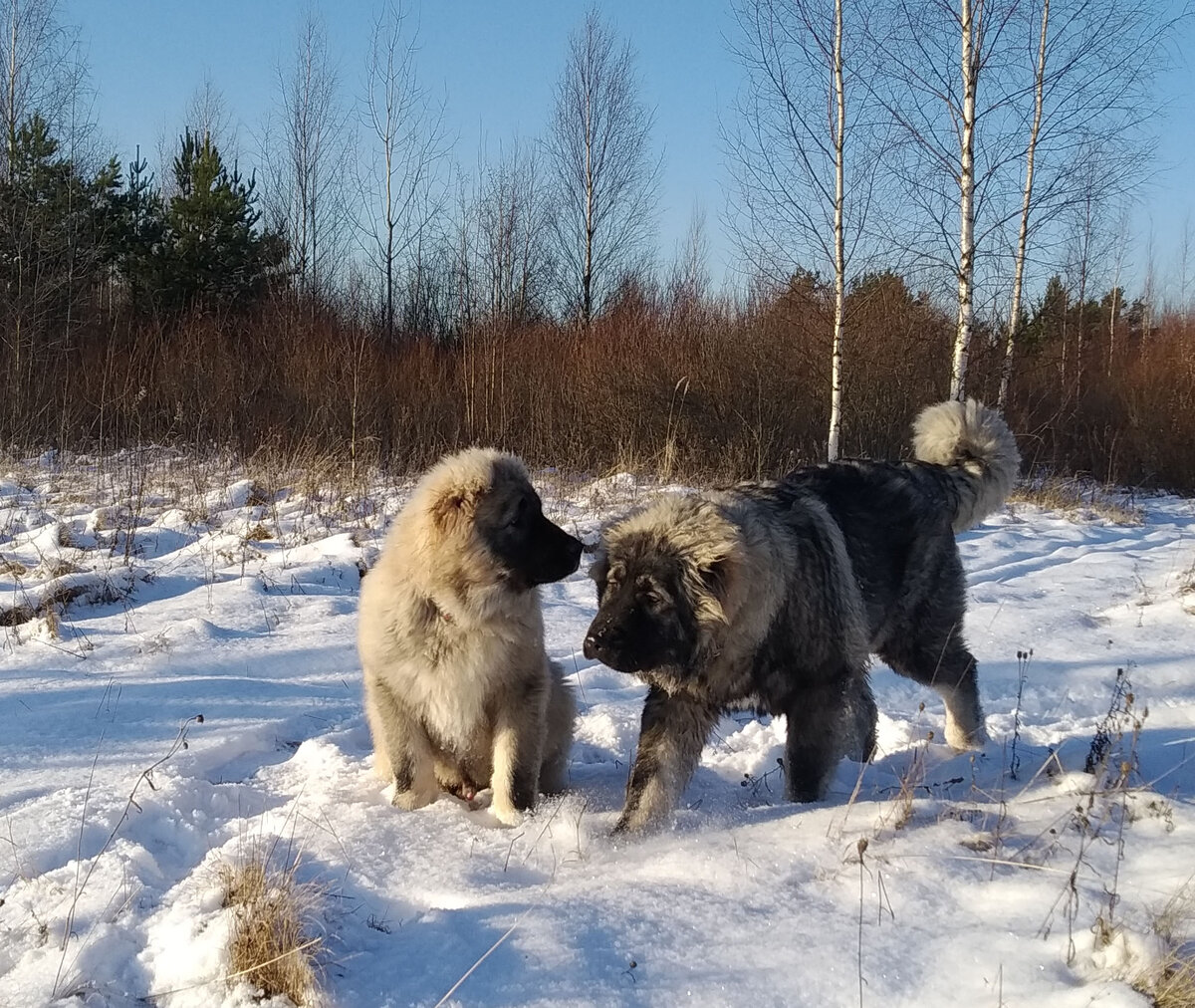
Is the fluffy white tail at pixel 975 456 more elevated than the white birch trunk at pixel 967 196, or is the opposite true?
the white birch trunk at pixel 967 196

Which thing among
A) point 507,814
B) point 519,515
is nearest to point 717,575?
point 519,515

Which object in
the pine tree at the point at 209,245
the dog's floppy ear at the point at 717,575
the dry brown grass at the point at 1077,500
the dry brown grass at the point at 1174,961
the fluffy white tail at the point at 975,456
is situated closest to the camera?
the dry brown grass at the point at 1174,961

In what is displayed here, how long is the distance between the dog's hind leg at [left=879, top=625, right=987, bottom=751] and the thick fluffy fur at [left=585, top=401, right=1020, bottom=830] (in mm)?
64

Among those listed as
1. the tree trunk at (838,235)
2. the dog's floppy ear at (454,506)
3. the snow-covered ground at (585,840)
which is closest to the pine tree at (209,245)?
the tree trunk at (838,235)

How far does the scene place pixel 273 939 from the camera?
89.5 inches

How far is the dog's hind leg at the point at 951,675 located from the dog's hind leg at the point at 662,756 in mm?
1632

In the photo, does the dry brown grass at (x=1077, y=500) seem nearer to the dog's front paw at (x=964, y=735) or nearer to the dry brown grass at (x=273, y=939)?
the dog's front paw at (x=964, y=735)

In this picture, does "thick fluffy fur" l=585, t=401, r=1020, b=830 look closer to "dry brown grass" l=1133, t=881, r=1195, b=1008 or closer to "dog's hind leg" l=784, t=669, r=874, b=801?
"dog's hind leg" l=784, t=669, r=874, b=801

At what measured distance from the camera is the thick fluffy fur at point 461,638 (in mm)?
Answer: 3965

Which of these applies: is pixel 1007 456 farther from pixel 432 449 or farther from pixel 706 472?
pixel 432 449

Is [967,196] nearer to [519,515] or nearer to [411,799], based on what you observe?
[519,515]

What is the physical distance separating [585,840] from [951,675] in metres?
2.35

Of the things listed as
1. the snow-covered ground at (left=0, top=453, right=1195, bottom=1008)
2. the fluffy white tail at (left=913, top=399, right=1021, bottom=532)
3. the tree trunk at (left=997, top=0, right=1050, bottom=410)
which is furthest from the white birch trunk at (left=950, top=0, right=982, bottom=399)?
the fluffy white tail at (left=913, top=399, right=1021, bottom=532)

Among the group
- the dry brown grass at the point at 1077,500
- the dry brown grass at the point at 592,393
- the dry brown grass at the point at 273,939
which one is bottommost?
the dry brown grass at the point at 273,939
